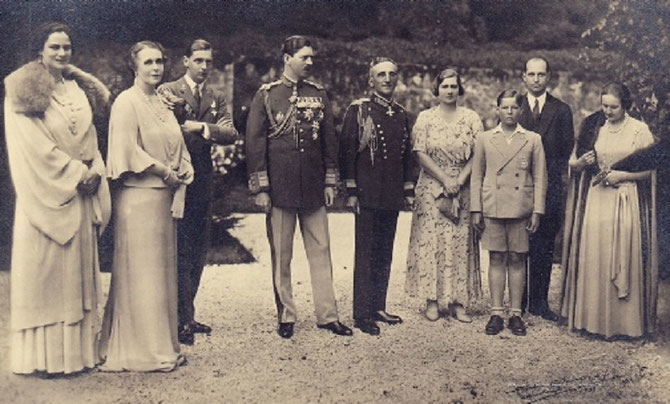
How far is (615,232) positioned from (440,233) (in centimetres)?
117

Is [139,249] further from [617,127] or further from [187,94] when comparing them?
[617,127]

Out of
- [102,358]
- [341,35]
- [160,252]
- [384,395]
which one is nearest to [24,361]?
[102,358]

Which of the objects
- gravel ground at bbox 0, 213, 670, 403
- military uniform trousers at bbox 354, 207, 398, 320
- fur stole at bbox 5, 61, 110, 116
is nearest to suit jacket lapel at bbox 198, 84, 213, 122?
fur stole at bbox 5, 61, 110, 116

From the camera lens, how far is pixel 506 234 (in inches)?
221

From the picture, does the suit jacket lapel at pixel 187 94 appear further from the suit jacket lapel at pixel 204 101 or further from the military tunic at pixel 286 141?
the military tunic at pixel 286 141

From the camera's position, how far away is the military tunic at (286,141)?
17.4ft

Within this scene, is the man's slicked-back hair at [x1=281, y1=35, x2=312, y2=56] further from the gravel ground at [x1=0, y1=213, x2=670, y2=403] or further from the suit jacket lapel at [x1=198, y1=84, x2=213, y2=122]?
the gravel ground at [x1=0, y1=213, x2=670, y2=403]

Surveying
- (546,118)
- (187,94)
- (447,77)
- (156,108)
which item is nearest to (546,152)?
(546,118)

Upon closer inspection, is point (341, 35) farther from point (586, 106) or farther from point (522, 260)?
point (522, 260)

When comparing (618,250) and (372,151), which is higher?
(372,151)

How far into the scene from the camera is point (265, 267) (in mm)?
7363

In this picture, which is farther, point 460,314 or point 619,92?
point 460,314

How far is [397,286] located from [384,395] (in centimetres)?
249

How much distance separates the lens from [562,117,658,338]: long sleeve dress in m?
5.44
